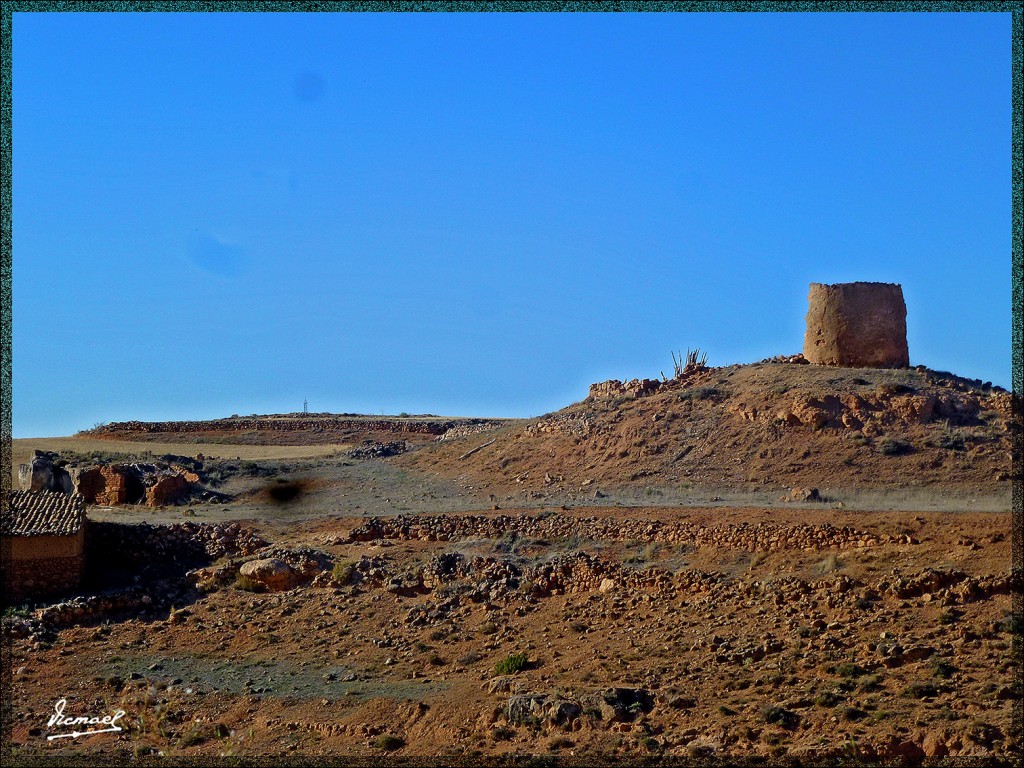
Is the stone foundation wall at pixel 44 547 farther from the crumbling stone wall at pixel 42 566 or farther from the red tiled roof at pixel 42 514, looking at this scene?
the red tiled roof at pixel 42 514

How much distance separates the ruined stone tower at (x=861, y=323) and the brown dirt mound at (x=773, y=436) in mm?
511

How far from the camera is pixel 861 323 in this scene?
28.9 metres

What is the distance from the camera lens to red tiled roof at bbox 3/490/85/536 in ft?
71.1

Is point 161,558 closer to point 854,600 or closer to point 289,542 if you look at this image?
point 289,542

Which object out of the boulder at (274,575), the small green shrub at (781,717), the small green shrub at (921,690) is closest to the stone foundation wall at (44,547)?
the boulder at (274,575)

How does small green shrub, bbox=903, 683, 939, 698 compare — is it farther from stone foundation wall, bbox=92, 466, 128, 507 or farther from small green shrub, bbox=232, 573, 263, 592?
stone foundation wall, bbox=92, 466, 128, 507

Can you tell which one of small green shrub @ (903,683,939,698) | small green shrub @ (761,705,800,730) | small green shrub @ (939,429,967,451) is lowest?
small green shrub @ (761,705,800,730)

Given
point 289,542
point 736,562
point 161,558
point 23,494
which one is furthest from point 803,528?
point 23,494

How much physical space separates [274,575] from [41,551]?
4.19 metres

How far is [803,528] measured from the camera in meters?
19.3

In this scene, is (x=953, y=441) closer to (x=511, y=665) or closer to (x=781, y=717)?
(x=511, y=665)

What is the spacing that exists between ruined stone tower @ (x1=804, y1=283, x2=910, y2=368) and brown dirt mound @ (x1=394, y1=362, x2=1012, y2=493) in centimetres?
51

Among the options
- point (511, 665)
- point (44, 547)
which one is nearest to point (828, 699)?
point (511, 665)

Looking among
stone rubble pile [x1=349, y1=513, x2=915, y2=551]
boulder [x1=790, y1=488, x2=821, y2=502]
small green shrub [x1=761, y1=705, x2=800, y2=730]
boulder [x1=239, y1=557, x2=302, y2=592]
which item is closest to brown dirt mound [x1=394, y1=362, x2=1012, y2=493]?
boulder [x1=790, y1=488, x2=821, y2=502]
